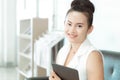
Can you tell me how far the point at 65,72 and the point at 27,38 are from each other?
9.53 ft

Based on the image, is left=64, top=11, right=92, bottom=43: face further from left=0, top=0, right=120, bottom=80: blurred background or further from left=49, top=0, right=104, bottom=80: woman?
left=0, top=0, right=120, bottom=80: blurred background

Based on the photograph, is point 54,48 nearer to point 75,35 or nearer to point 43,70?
point 43,70

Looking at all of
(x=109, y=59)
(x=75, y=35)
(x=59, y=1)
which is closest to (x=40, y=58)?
(x=59, y=1)

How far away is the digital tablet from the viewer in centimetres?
127

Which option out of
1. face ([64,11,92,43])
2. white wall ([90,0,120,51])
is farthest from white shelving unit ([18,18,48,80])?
face ([64,11,92,43])

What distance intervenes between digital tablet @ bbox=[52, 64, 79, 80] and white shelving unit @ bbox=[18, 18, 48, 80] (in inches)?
92.7

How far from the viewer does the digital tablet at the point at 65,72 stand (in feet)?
4.17

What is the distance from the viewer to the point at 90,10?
1347 millimetres

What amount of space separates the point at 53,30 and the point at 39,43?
0.52 m

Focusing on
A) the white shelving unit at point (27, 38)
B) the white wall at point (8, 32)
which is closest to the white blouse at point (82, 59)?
the white shelving unit at point (27, 38)

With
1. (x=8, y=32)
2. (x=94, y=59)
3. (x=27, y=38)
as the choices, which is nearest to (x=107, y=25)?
(x=94, y=59)

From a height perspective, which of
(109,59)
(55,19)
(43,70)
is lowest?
(43,70)

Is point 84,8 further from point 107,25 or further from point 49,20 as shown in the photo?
point 49,20

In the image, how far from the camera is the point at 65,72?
1.33 meters
